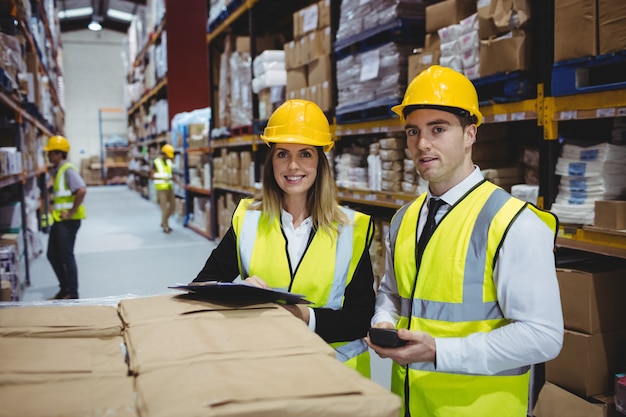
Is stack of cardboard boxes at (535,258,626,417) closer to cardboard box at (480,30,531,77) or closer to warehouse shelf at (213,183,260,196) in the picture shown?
cardboard box at (480,30,531,77)

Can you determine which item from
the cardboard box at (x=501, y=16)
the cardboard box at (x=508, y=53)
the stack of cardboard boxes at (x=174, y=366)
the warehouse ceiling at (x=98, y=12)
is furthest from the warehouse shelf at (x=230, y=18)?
the warehouse ceiling at (x=98, y=12)

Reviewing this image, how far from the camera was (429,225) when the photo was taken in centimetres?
183

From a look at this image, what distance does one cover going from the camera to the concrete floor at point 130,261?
22.1 ft

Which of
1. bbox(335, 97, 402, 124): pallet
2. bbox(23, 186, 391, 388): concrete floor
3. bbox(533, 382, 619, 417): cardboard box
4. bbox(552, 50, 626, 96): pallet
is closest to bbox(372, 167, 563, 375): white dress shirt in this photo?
bbox(552, 50, 626, 96): pallet

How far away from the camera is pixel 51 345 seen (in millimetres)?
1262

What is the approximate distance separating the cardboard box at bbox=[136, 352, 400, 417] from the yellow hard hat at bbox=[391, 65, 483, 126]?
0.98 metres

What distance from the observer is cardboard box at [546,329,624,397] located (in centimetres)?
293

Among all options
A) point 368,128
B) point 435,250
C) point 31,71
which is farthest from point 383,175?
point 31,71

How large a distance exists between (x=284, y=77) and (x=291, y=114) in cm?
483

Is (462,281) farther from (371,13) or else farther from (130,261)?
(130,261)

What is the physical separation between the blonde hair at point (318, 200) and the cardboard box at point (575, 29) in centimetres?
147

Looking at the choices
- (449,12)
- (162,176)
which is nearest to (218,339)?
(449,12)

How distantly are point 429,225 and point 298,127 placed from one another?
2.22 feet

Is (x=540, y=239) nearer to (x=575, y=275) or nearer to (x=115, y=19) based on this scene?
(x=575, y=275)
